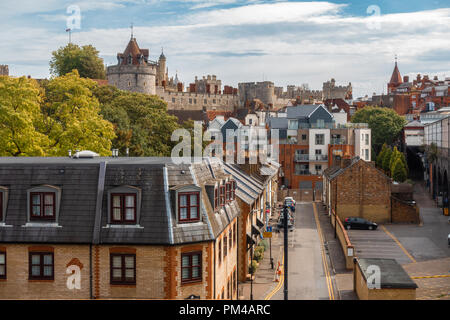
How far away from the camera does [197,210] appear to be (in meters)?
22.1

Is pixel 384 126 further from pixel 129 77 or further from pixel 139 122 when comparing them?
pixel 139 122

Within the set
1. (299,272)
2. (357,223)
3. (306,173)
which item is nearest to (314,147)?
(306,173)

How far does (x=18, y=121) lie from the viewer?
37969 millimetres

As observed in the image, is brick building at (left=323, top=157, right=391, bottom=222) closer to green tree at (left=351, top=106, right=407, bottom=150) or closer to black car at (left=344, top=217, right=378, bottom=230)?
black car at (left=344, top=217, right=378, bottom=230)

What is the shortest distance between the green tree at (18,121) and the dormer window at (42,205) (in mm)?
17056

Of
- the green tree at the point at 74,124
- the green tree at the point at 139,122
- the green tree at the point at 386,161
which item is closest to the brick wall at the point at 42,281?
the green tree at the point at 74,124

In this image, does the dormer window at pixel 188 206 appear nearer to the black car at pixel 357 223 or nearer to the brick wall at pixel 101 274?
the brick wall at pixel 101 274

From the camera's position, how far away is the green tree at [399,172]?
82.2m

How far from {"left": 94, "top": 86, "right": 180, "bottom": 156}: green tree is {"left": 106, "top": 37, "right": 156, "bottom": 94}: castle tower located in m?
39.8

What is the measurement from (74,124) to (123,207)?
2046 cm

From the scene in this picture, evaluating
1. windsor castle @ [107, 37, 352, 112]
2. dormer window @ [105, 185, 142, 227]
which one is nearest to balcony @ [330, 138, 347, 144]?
windsor castle @ [107, 37, 352, 112]
